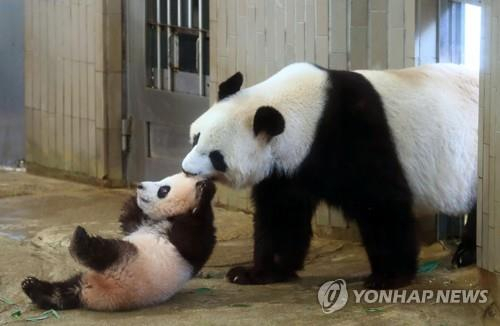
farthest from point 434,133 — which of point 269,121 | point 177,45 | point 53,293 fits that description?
point 177,45

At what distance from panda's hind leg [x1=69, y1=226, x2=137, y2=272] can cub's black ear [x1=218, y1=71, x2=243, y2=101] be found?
1170mm

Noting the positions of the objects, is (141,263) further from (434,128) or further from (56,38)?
(56,38)

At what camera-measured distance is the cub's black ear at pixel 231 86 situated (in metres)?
5.89

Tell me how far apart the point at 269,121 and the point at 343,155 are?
461 millimetres

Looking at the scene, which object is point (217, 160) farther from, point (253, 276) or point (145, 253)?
point (253, 276)

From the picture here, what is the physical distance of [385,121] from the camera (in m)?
5.82

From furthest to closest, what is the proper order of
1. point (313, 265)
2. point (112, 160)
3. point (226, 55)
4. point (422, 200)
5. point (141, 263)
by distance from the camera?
point (112, 160), point (226, 55), point (313, 265), point (422, 200), point (141, 263)

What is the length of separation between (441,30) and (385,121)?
1.17m

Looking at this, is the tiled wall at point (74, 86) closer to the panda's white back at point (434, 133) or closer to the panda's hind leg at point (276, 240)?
the panda's hind leg at point (276, 240)

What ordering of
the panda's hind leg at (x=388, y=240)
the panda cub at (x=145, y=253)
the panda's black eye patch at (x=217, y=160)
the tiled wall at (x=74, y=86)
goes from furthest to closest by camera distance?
the tiled wall at (x=74, y=86) < the panda's hind leg at (x=388, y=240) < the panda's black eye patch at (x=217, y=160) < the panda cub at (x=145, y=253)

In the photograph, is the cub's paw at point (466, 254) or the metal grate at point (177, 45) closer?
the cub's paw at point (466, 254)

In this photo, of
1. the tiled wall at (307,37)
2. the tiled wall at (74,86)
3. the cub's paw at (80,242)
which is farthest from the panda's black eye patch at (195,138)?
the tiled wall at (74,86)

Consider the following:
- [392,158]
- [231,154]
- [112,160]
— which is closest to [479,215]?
[392,158]

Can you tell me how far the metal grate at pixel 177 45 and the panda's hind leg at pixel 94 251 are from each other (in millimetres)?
3245
